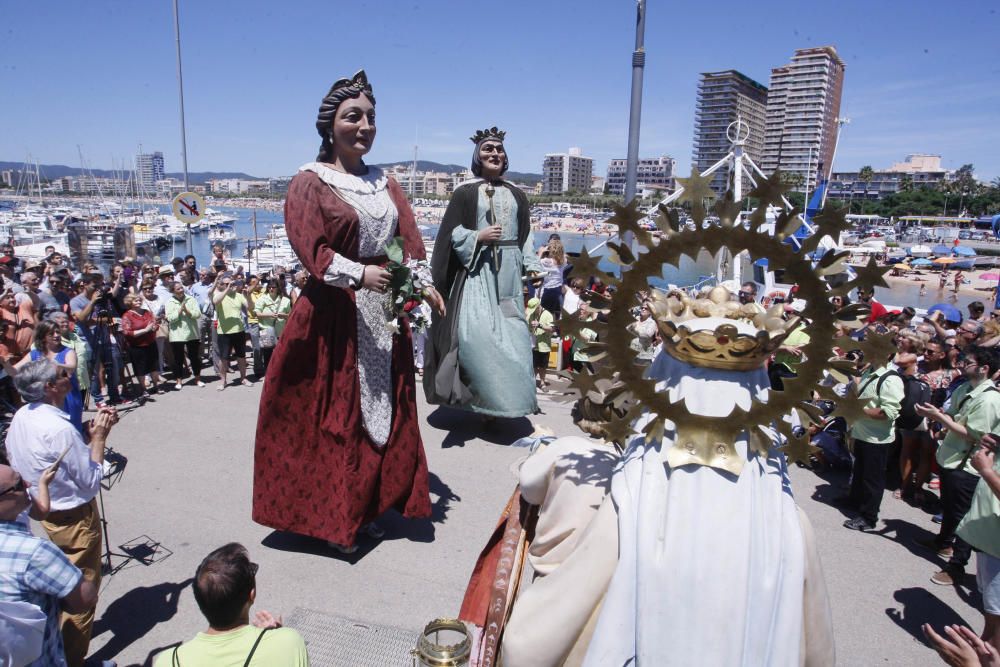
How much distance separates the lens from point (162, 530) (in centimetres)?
418

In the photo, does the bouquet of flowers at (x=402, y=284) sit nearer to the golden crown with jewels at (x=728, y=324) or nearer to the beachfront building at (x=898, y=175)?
the golden crown with jewels at (x=728, y=324)

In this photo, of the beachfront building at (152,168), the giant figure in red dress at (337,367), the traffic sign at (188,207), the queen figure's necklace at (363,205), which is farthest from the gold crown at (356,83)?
the beachfront building at (152,168)

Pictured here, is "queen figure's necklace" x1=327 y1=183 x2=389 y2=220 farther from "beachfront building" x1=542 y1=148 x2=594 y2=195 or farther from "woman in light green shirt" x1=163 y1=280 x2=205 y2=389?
"beachfront building" x1=542 y1=148 x2=594 y2=195

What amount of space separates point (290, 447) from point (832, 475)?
4.71 m

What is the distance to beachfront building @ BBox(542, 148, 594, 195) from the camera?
9250cm

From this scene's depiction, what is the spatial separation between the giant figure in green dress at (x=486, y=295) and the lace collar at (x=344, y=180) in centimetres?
159

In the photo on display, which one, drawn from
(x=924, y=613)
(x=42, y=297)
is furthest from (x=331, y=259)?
(x=42, y=297)

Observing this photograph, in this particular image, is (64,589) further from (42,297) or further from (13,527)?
(42,297)

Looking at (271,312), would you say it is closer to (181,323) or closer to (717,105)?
(181,323)

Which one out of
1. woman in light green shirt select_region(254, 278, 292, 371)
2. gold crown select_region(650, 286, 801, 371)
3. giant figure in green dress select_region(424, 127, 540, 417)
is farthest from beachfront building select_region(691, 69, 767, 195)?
gold crown select_region(650, 286, 801, 371)

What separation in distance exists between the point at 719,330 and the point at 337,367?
260cm

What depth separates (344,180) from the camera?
3.65m

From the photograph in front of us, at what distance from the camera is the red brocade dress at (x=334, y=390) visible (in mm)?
3613

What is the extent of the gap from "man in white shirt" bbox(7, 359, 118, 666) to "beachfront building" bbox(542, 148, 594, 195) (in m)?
88.9
